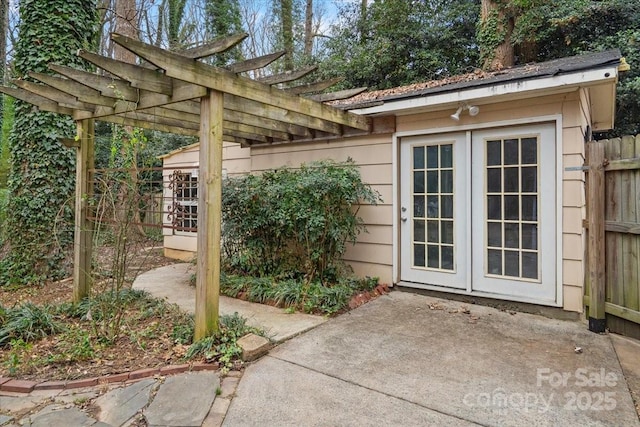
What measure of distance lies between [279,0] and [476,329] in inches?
538

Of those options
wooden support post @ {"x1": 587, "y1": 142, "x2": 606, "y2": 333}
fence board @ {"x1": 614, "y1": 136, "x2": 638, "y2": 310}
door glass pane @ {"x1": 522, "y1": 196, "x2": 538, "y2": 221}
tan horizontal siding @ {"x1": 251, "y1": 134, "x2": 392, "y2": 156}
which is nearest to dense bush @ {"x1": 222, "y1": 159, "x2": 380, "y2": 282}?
tan horizontal siding @ {"x1": 251, "y1": 134, "x2": 392, "y2": 156}

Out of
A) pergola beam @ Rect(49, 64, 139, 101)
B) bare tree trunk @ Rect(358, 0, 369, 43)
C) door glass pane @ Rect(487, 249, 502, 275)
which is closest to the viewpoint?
pergola beam @ Rect(49, 64, 139, 101)

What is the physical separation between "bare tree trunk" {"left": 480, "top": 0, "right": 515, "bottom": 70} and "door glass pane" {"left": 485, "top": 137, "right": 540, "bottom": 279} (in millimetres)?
6619

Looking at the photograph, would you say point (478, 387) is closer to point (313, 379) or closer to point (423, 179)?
point (313, 379)

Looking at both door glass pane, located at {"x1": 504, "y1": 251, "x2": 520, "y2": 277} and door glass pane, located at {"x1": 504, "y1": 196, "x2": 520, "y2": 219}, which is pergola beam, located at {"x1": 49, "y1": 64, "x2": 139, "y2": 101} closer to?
door glass pane, located at {"x1": 504, "y1": 196, "x2": 520, "y2": 219}

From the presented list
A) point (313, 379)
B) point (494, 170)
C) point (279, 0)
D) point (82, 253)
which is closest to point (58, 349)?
point (82, 253)

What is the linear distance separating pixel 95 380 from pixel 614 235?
4.32 meters

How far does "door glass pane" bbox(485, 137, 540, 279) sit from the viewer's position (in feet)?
12.5

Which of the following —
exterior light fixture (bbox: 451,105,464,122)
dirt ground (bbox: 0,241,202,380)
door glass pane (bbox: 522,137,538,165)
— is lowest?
dirt ground (bbox: 0,241,202,380)

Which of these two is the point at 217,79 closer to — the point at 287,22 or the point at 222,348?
the point at 222,348

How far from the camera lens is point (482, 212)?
4.07 meters

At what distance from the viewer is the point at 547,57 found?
31.9 ft

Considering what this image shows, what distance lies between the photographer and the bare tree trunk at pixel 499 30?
931 cm

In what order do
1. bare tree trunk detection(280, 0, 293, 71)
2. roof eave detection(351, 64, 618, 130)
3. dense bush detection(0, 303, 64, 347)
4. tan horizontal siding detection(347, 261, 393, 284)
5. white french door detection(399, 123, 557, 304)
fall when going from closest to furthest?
dense bush detection(0, 303, 64, 347) < roof eave detection(351, 64, 618, 130) < white french door detection(399, 123, 557, 304) < tan horizontal siding detection(347, 261, 393, 284) < bare tree trunk detection(280, 0, 293, 71)
